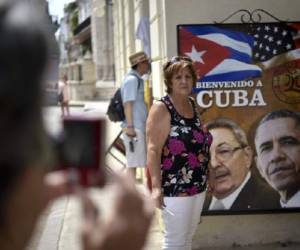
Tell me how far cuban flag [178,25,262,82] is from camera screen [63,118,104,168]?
4.15m

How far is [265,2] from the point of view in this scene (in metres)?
5.42

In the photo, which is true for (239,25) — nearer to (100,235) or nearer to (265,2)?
(265,2)

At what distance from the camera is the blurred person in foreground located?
3.12 feet

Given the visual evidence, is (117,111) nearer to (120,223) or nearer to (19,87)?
(120,223)

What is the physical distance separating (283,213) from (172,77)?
1.91 meters

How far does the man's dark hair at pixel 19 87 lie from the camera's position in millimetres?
947

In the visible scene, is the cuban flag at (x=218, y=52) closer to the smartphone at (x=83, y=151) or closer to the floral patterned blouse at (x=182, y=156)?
the floral patterned blouse at (x=182, y=156)

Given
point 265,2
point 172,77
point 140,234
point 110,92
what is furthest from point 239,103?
point 110,92

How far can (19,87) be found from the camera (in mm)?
955

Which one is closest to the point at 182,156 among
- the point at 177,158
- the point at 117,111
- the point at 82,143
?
the point at 177,158

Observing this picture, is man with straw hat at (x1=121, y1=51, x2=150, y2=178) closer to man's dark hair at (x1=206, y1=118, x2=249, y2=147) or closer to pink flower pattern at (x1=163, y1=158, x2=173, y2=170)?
man's dark hair at (x1=206, y1=118, x2=249, y2=147)

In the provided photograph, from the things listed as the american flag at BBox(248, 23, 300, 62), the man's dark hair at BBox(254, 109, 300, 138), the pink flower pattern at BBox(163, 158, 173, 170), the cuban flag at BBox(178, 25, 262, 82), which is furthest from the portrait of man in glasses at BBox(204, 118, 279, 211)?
the pink flower pattern at BBox(163, 158, 173, 170)

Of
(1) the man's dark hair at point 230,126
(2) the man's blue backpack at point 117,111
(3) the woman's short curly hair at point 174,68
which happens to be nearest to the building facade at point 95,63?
(2) the man's blue backpack at point 117,111

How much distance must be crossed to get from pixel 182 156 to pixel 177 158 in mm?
33
